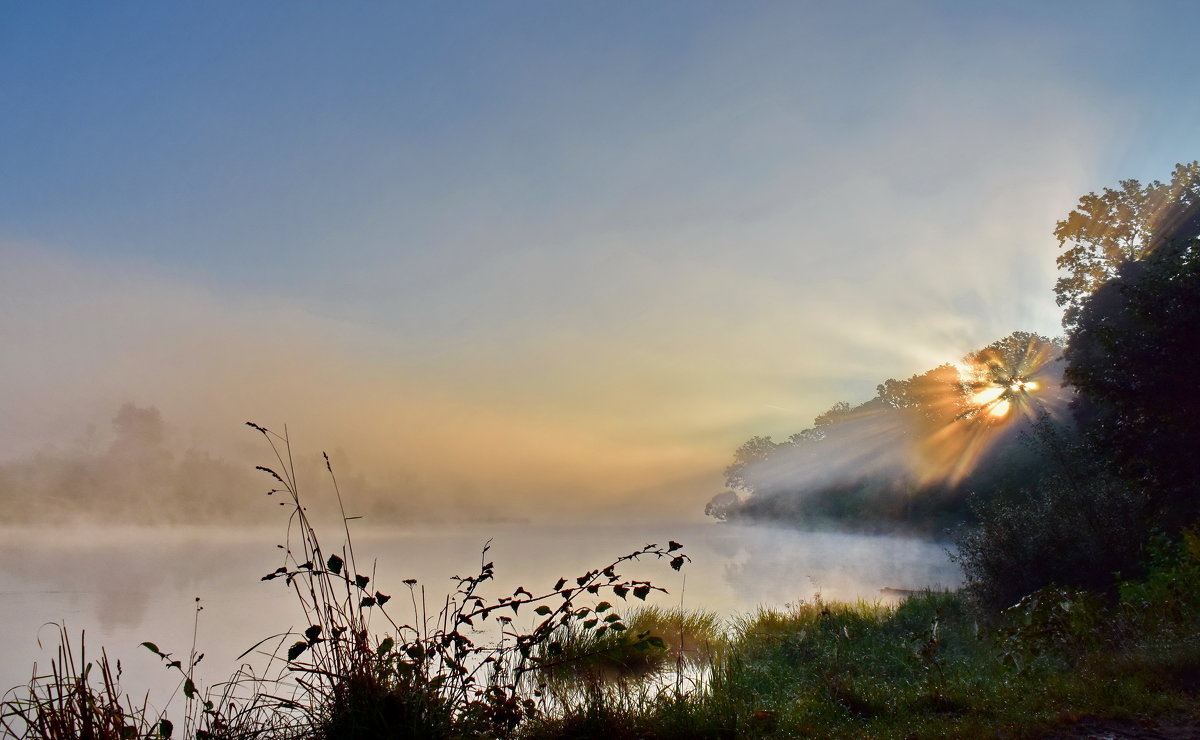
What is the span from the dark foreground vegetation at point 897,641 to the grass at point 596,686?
0.09ft

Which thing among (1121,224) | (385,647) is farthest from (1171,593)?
(1121,224)

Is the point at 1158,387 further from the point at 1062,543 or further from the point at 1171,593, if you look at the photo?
the point at 1171,593

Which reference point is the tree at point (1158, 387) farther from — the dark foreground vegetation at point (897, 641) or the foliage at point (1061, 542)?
the foliage at point (1061, 542)

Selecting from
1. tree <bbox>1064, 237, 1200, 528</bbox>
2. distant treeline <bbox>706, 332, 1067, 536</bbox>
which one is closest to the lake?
distant treeline <bbox>706, 332, 1067, 536</bbox>

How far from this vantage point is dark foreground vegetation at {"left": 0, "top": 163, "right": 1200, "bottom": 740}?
4918 millimetres

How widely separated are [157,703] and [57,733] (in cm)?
1588

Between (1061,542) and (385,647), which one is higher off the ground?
(385,647)

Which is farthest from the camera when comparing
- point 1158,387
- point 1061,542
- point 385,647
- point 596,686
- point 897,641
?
point 1061,542

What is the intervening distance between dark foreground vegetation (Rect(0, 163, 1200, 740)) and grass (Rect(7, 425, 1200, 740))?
0.03 m

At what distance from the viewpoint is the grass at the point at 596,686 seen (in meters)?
4.73

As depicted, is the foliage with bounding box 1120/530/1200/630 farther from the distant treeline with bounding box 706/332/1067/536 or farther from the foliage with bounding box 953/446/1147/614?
the distant treeline with bounding box 706/332/1067/536

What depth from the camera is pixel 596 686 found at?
585cm

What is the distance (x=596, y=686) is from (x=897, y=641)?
Result: 12016 mm

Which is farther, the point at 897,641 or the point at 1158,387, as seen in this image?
the point at 897,641
